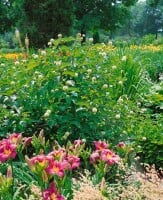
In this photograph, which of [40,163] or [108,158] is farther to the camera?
[108,158]

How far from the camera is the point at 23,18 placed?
1678 cm

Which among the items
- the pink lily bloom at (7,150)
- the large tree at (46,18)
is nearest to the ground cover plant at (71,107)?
the pink lily bloom at (7,150)

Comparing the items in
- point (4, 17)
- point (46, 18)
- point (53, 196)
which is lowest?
point (53, 196)

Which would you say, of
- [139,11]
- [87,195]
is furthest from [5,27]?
[139,11]

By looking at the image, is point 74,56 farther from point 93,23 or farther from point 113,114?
point 93,23

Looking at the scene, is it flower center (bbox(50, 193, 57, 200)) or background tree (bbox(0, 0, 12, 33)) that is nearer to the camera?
flower center (bbox(50, 193, 57, 200))

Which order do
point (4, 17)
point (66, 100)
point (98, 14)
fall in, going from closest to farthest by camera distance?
1. point (66, 100)
2. point (4, 17)
3. point (98, 14)

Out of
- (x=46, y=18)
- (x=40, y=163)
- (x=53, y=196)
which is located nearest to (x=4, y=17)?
(x=46, y=18)

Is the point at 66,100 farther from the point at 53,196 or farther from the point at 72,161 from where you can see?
the point at 53,196

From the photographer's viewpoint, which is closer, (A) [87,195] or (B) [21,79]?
(A) [87,195]

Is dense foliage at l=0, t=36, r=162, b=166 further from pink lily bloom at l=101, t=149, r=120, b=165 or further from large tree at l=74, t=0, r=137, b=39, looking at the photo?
large tree at l=74, t=0, r=137, b=39

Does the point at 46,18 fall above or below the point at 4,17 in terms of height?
above

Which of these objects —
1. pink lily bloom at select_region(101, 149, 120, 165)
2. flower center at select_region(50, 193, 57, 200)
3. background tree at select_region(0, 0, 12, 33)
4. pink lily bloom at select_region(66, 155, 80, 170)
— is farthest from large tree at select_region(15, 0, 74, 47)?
flower center at select_region(50, 193, 57, 200)

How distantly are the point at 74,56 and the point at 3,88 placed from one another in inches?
26.4
